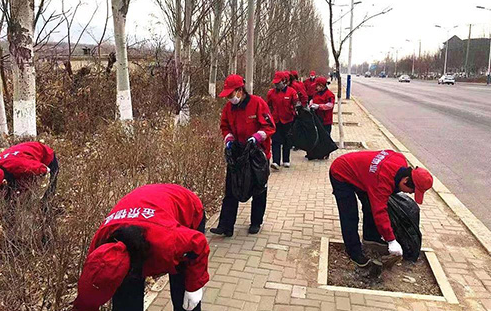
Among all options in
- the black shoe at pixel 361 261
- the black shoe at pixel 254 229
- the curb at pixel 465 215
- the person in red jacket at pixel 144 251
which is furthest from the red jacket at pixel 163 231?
the curb at pixel 465 215

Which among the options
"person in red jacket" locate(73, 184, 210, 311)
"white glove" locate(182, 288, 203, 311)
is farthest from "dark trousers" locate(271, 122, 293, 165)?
"white glove" locate(182, 288, 203, 311)

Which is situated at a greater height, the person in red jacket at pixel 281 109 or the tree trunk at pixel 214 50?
the tree trunk at pixel 214 50

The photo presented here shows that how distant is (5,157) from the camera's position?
3316mm

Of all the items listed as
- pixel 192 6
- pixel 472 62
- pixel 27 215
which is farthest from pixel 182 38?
pixel 472 62

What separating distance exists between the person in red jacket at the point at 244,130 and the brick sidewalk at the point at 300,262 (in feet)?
→ 0.58

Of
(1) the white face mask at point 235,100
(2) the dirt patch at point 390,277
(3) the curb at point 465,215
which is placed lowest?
(2) the dirt patch at point 390,277

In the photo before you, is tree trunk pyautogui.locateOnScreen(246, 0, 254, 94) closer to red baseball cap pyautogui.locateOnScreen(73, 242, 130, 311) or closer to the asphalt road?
the asphalt road

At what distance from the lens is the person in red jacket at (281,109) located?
692 centimetres

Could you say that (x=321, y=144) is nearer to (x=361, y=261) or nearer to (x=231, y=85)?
(x=231, y=85)

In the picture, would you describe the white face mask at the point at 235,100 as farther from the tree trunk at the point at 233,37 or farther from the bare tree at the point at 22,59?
the tree trunk at the point at 233,37

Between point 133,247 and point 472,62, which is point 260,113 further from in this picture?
point 472,62

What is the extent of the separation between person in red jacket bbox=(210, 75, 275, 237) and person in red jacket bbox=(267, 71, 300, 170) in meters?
2.77

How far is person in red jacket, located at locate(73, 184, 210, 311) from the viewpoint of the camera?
166 cm

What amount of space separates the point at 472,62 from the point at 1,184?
70730 millimetres
